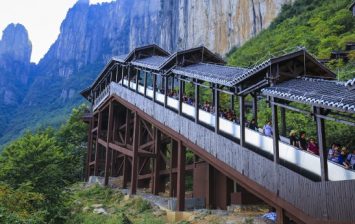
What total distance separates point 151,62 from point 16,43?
6153 inches

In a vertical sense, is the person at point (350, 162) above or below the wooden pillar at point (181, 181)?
above

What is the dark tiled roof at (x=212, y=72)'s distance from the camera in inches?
655

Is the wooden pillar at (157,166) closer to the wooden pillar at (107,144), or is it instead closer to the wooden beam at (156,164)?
the wooden beam at (156,164)

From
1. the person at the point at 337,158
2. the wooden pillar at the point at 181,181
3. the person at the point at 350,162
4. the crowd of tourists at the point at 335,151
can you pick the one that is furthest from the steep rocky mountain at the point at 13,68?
the person at the point at 350,162

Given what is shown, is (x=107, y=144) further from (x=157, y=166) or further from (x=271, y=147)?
(x=271, y=147)

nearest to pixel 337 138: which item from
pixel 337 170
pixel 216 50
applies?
pixel 337 170

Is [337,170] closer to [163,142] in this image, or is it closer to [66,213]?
[66,213]

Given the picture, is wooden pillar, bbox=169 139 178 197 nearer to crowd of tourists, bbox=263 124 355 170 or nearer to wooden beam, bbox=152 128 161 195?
wooden beam, bbox=152 128 161 195

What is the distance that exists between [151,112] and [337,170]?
14224mm

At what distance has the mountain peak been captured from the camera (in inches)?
6363

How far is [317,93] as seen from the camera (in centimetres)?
1162

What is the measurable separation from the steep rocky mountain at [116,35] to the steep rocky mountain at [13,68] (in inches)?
169

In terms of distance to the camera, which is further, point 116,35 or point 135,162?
point 116,35

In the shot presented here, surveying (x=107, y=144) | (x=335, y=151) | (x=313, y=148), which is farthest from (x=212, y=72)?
(x=107, y=144)
